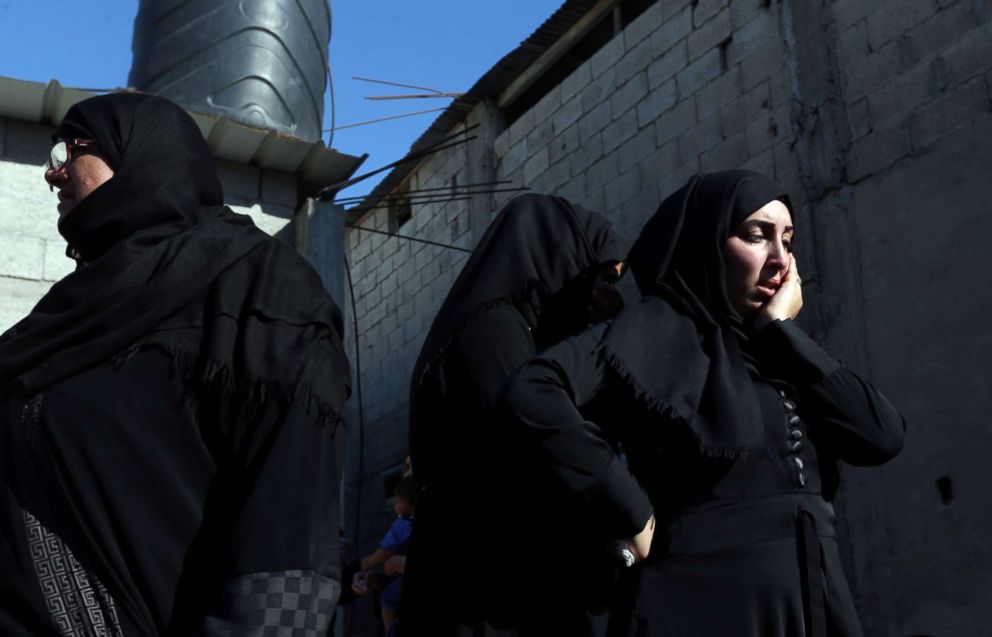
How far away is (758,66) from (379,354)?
263 inches

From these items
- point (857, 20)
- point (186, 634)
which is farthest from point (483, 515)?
point (857, 20)

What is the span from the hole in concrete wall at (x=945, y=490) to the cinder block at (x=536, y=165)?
5.05 metres

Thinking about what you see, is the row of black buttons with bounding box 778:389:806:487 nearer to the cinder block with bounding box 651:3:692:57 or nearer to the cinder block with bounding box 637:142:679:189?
the cinder block with bounding box 637:142:679:189

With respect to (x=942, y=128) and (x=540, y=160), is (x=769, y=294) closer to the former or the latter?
(x=942, y=128)

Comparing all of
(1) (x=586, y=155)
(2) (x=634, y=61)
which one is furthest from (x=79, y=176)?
(1) (x=586, y=155)

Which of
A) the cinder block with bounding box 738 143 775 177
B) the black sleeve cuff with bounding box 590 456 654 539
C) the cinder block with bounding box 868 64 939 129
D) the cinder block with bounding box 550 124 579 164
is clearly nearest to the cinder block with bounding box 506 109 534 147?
the cinder block with bounding box 550 124 579 164

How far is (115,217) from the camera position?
1.80 metres

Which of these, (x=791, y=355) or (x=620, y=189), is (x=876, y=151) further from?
(x=791, y=355)

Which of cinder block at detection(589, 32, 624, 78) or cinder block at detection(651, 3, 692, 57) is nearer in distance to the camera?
cinder block at detection(651, 3, 692, 57)

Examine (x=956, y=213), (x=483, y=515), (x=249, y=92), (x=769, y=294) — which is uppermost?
(x=249, y=92)

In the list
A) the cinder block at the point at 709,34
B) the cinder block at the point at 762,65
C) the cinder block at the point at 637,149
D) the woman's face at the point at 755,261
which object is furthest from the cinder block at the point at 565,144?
the woman's face at the point at 755,261

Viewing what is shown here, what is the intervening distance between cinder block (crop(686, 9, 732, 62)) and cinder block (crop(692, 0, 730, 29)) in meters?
0.03

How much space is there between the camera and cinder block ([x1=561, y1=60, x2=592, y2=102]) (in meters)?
9.56

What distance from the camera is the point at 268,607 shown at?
1.45 metres
